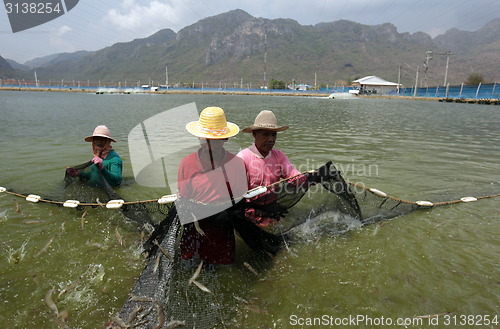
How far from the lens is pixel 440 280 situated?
3.43 meters

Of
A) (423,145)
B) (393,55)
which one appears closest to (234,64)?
(393,55)

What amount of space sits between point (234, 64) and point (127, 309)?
579 feet

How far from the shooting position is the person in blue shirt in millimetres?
5637

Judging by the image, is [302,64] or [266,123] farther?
[302,64]

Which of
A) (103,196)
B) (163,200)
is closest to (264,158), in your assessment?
(163,200)

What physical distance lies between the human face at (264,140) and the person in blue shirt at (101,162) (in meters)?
3.18

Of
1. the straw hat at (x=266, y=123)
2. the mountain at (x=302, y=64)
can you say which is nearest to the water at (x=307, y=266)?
the straw hat at (x=266, y=123)

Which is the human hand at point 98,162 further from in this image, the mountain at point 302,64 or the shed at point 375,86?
the mountain at point 302,64

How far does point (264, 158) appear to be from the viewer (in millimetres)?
4348

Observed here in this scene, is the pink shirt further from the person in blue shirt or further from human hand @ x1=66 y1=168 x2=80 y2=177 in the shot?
human hand @ x1=66 y1=168 x2=80 y2=177

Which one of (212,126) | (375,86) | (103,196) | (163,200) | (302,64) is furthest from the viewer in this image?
(302,64)

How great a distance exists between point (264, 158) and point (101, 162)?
11.2ft

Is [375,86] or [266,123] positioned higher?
[375,86]

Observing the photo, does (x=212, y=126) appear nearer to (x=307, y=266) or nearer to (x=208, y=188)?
(x=208, y=188)
